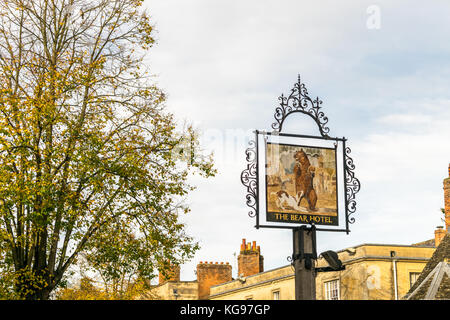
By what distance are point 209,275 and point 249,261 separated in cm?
992

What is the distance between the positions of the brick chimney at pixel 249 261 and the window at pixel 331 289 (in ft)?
38.1

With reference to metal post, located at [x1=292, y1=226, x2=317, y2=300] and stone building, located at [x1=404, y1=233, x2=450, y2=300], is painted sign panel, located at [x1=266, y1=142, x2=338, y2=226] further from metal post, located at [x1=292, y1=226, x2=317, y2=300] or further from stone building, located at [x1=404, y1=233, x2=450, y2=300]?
stone building, located at [x1=404, y1=233, x2=450, y2=300]

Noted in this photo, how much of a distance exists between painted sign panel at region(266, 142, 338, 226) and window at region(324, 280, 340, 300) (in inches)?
930

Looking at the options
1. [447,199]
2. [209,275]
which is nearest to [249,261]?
[209,275]

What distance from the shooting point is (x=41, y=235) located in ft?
60.8

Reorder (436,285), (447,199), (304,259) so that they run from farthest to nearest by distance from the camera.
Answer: (447,199), (436,285), (304,259)

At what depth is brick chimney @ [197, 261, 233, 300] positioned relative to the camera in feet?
191

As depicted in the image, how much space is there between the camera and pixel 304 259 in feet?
48.3

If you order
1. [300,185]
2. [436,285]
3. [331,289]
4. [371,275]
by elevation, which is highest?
[300,185]

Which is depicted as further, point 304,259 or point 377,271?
point 377,271

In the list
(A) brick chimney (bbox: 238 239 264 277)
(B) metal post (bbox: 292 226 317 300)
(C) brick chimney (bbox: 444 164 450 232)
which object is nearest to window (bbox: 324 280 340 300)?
(C) brick chimney (bbox: 444 164 450 232)

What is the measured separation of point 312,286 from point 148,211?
7.05m

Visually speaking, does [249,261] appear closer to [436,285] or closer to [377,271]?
[377,271]

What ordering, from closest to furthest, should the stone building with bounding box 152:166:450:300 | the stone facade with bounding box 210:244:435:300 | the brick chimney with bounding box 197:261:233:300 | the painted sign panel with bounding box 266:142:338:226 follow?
the painted sign panel with bounding box 266:142:338:226, the stone building with bounding box 152:166:450:300, the stone facade with bounding box 210:244:435:300, the brick chimney with bounding box 197:261:233:300
